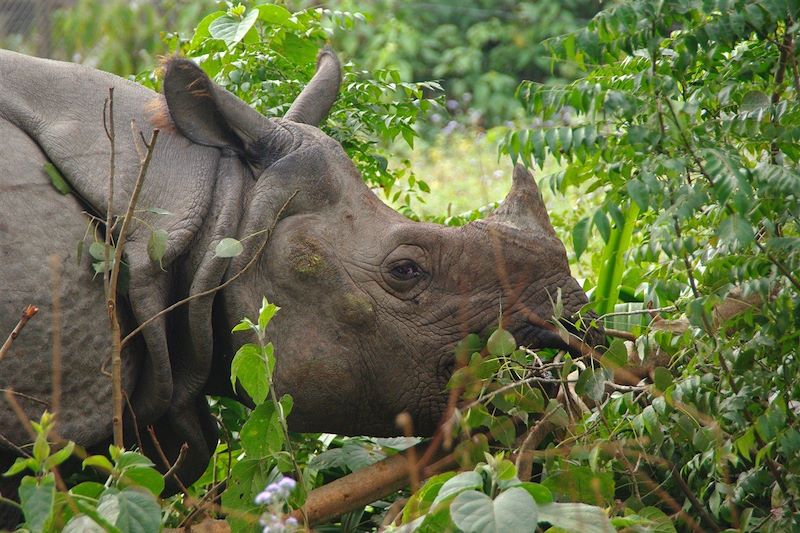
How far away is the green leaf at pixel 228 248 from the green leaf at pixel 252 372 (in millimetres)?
314

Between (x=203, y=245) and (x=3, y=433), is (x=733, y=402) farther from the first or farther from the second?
(x=3, y=433)

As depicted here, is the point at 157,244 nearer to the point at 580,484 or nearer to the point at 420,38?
the point at 580,484

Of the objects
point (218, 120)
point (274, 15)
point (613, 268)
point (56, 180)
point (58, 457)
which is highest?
point (274, 15)

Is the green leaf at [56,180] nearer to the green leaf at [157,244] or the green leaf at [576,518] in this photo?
the green leaf at [157,244]

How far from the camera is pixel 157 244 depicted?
3.62 meters

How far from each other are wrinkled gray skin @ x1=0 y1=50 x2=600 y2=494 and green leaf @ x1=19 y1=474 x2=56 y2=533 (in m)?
1.03

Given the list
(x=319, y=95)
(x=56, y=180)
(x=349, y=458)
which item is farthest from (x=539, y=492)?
(x=319, y=95)

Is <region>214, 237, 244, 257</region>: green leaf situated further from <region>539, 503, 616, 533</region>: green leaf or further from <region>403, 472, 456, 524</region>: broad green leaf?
<region>539, 503, 616, 533</region>: green leaf

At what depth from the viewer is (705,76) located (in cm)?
391

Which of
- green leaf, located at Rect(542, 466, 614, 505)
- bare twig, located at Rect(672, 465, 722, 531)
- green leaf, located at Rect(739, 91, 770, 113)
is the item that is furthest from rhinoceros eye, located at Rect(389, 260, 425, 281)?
green leaf, located at Rect(739, 91, 770, 113)

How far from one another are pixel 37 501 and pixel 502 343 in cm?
140

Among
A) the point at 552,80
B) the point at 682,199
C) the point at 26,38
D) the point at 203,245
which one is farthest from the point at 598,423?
the point at 26,38

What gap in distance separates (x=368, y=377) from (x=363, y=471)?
0.94 ft

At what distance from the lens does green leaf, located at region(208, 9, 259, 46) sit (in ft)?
16.5
